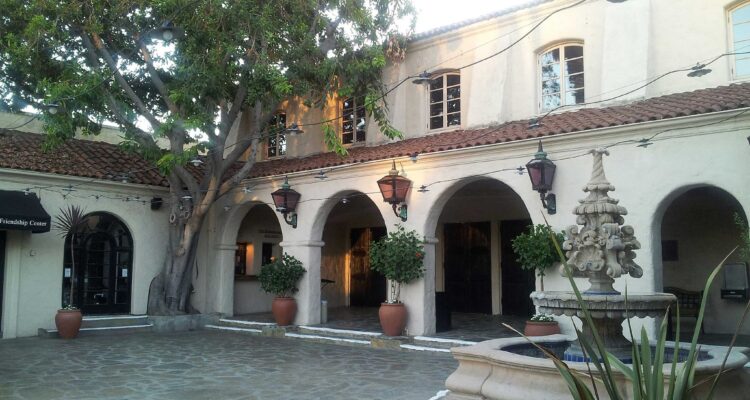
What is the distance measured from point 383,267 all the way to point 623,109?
5327 millimetres

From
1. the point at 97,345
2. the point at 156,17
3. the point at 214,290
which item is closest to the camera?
the point at 97,345

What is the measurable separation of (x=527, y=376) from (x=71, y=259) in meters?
12.6

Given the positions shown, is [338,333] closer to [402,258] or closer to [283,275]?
[283,275]

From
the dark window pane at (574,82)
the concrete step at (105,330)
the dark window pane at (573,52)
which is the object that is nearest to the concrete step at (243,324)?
the concrete step at (105,330)

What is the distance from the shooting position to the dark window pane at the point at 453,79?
14446 mm

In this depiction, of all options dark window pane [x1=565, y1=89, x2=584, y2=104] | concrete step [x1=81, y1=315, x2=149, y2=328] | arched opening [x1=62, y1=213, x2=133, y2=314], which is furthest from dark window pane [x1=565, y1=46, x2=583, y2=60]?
concrete step [x1=81, y1=315, x2=149, y2=328]

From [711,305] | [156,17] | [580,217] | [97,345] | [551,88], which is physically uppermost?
[156,17]

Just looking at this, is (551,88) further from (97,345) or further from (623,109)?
(97,345)

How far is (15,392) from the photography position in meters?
8.17

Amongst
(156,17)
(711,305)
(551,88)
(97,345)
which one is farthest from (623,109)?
(97,345)

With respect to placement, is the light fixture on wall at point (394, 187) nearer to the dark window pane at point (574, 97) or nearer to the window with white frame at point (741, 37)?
the dark window pane at point (574, 97)

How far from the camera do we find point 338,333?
13.6 metres

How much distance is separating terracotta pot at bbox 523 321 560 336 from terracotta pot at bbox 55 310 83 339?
9.34 m

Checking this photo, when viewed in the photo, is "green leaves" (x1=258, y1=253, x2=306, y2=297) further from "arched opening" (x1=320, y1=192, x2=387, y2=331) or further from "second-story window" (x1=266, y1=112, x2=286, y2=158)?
"arched opening" (x1=320, y1=192, x2=387, y2=331)
